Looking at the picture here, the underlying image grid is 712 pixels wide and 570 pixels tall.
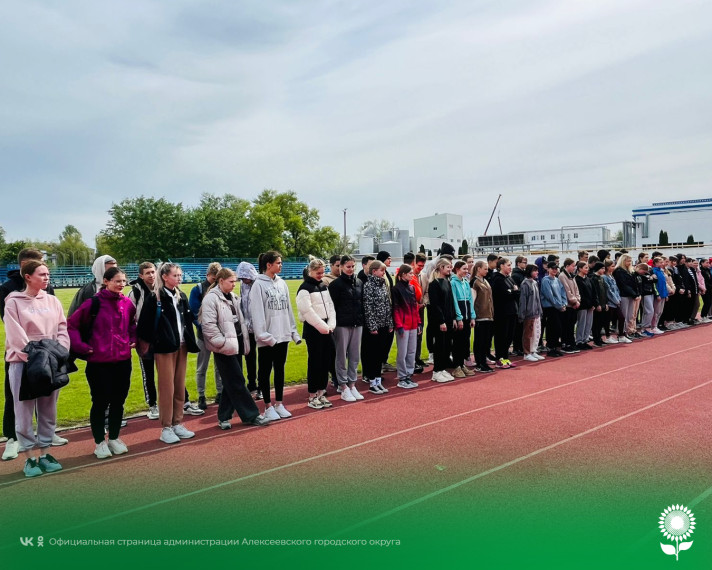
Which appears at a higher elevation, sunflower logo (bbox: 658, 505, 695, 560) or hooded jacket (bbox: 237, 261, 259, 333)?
hooded jacket (bbox: 237, 261, 259, 333)

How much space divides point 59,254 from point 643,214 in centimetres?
9596

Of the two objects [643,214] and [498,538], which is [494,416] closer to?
[498,538]

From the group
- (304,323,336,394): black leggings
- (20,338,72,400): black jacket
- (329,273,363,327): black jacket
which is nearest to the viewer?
(20,338,72,400): black jacket

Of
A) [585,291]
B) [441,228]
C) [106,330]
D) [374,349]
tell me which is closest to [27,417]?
[106,330]

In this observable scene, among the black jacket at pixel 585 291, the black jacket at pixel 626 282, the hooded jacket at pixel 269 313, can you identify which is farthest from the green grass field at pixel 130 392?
the black jacket at pixel 626 282

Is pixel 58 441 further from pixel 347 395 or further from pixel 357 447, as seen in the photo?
pixel 347 395

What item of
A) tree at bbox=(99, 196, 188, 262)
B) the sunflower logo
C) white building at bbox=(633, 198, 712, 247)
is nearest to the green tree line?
tree at bbox=(99, 196, 188, 262)

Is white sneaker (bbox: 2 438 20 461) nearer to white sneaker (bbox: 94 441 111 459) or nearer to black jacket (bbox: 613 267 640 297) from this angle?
white sneaker (bbox: 94 441 111 459)

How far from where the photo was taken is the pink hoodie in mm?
5059

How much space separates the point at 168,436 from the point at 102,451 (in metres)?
0.71

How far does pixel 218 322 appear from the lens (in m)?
6.48

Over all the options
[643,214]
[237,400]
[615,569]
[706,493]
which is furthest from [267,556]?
[643,214]

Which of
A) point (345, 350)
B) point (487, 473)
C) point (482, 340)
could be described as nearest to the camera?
point (487, 473)

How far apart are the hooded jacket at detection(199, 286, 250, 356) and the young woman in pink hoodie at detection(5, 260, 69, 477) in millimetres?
1543
